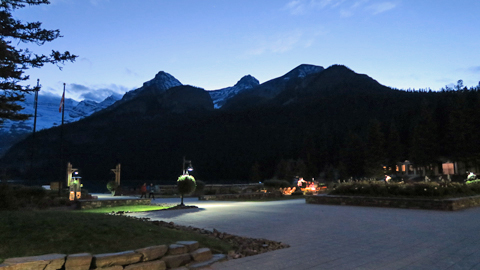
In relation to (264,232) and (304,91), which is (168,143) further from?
(264,232)

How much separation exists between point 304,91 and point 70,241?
160 metres

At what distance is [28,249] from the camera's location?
15.2 ft

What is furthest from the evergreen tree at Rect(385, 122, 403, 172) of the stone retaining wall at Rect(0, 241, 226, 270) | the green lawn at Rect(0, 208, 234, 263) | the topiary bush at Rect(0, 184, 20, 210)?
the stone retaining wall at Rect(0, 241, 226, 270)

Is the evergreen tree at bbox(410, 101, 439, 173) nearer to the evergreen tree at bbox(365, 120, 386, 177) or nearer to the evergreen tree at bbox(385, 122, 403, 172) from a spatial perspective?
the evergreen tree at bbox(365, 120, 386, 177)

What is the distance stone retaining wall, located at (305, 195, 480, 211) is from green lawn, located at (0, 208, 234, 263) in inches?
399

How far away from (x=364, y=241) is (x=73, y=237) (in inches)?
229

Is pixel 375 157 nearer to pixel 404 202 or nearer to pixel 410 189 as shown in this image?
pixel 410 189

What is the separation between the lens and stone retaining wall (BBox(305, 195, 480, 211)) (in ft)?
39.5

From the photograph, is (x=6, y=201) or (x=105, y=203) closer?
(x=6, y=201)

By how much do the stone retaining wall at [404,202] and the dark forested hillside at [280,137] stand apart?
32.3m

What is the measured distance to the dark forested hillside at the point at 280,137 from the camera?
45562mm

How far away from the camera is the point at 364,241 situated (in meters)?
6.61

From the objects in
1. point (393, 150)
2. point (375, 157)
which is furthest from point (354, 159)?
point (393, 150)

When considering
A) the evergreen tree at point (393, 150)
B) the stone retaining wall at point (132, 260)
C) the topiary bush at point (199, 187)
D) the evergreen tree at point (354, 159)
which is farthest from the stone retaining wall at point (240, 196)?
the evergreen tree at point (393, 150)
